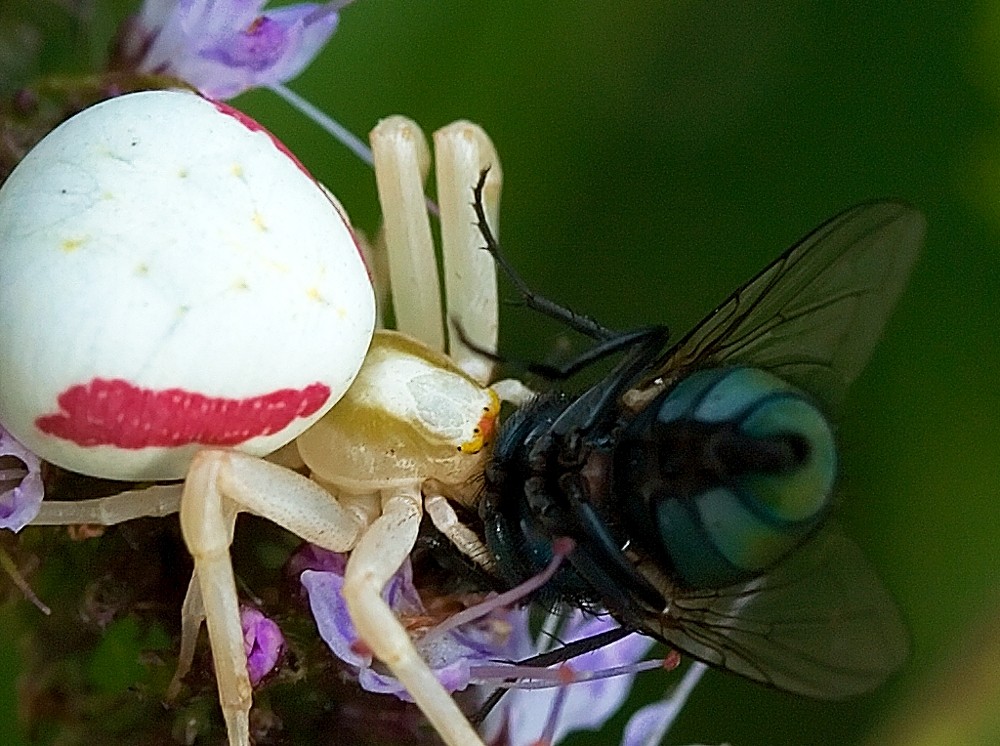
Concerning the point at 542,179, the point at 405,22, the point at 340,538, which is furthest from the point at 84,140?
the point at 542,179

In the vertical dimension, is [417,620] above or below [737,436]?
below

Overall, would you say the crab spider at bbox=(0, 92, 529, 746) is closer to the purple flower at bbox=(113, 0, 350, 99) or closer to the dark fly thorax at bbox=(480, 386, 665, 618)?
the dark fly thorax at bbox=(480, 386, 665, 618)

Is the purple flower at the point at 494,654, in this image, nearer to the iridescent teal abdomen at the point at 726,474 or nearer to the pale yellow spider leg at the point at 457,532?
the pale yellow spider leg at the point at 457,532

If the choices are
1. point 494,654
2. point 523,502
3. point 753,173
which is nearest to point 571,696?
point 494,654

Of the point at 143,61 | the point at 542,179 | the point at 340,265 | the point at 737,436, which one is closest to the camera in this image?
the point at 737,436

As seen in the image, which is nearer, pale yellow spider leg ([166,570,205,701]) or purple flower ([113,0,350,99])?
pale yellow spider leg ([166,570,205,701])

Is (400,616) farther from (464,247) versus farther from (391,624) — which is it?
(464,247)

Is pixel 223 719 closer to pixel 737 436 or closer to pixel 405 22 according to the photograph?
pixel 737 436

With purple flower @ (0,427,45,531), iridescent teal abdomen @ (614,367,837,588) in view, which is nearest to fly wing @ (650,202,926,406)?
iridescent teal abdomen @ (614,367,837,588)
